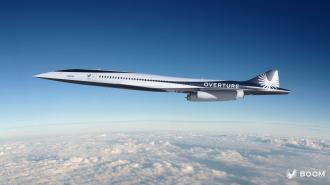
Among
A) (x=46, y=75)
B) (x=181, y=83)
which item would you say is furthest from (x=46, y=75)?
(x=181, y=83)

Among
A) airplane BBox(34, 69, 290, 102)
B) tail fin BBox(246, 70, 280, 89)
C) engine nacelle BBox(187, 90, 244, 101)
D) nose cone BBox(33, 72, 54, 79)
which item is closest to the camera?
engine nacelle BBox(187, 90, 244, 101)

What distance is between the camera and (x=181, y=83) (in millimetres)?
35625

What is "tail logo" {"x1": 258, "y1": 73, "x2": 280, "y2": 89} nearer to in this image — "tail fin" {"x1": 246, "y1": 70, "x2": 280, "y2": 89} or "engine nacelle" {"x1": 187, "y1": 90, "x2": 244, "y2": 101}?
"tail fin" {"x1": 246, "y1": 70, "x2": 280, "y2": 89}

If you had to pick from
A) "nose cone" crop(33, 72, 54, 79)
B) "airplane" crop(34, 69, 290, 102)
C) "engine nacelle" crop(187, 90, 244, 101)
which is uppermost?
"nose cone" crop(33, 72, 54, 79)

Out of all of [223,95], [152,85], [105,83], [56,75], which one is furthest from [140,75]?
[56,75]

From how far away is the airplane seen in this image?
33.8 meters

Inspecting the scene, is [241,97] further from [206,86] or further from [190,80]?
[190,80]

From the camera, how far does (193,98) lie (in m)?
34.4

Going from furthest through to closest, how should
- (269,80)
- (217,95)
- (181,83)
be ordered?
(269,80), (181,83), (217,95)

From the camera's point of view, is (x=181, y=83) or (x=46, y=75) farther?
(x=46, y=75)

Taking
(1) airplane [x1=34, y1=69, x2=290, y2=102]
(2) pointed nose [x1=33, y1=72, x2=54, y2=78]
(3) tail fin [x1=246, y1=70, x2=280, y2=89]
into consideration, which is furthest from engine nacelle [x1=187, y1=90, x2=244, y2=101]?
(2) pointed nose [x1=33, y1=72, x2=54, y2=78]

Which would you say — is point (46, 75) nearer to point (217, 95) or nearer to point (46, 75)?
point (46, 75)

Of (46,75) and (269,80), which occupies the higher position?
(46,75)

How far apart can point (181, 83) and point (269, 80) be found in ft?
46.1
